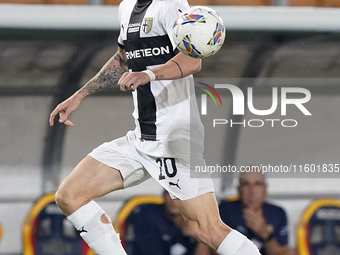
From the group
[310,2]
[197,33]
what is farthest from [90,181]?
[310,2]

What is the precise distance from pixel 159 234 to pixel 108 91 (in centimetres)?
100

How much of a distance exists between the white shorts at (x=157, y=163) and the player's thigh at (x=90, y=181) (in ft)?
0.10

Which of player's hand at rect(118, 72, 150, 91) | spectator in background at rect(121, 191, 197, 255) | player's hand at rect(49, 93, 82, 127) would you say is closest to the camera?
player's hand at rect(118, 72, 150, 91)

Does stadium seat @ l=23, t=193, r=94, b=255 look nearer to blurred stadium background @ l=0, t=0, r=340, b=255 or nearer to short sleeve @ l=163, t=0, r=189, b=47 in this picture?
blurred stadium background @ l=0, t=0, r=340, b=255

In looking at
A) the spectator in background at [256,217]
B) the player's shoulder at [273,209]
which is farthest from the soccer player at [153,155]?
the player's shoulder at [273,209]

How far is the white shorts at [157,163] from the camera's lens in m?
2.40

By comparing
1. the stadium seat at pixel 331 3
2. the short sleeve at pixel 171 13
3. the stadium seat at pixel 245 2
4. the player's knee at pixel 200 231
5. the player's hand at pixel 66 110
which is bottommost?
the player's knee at pixel 200 231

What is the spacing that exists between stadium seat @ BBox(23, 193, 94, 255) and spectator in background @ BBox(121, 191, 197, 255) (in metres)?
0.29

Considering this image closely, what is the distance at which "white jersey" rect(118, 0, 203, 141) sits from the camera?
2.43 m

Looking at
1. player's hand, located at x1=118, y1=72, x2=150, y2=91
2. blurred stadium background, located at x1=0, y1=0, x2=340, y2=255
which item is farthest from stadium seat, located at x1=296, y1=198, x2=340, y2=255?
player's hand, located at x1=118, y1=72, x2=150, y2=91

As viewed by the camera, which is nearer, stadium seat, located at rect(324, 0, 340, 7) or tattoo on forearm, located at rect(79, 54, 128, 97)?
tattoo on forearm, located at rect(79, 54, 128, 97)

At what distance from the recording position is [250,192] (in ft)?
12.2

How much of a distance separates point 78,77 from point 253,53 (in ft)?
3.76

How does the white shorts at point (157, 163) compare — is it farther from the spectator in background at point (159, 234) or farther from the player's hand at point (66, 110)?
the spectator in background at point (159, 234)
